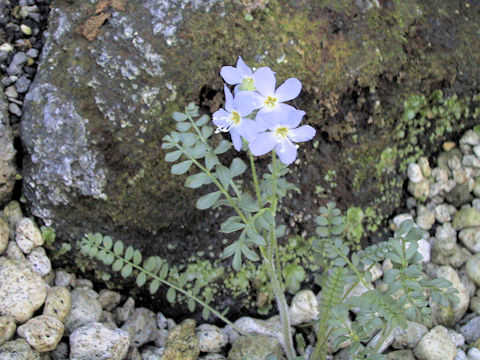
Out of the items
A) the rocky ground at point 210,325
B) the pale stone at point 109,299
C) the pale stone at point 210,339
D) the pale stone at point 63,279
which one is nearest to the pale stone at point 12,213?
the rocky ground at point 210,325

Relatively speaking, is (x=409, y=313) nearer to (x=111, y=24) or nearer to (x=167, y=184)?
(x=167, y=184)

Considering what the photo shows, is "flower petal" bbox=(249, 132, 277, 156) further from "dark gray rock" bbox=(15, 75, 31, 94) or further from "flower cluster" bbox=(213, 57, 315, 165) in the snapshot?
"dark gray rock" bbox=(15, 75, 31, 94)

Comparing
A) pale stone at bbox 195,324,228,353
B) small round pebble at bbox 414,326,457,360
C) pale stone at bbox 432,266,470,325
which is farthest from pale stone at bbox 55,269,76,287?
pale stone at bbox 432,266,470,325

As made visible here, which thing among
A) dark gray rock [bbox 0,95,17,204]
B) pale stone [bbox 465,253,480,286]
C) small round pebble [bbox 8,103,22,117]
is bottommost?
pale stone [bbox 465,253,480,286]

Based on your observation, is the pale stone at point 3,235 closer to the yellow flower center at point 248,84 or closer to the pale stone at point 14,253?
the pale stone at point 14,253

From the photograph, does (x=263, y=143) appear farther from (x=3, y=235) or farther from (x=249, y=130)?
(x=3, y=235)

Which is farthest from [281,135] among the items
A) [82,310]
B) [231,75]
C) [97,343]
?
[82,310]
